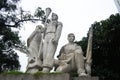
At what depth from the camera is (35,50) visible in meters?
10.4

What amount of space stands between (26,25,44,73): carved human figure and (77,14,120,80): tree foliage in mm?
11669

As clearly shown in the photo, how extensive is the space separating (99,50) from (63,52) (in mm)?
13255

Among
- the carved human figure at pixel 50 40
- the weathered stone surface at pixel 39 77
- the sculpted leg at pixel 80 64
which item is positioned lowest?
the weathered stone surface at pixel 39 77

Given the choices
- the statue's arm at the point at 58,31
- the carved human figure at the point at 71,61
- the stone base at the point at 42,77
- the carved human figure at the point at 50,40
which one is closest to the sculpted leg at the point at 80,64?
the carved human figure at the point at 71,61

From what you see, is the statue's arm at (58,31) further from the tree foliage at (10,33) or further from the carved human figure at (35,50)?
the tree foliage at (10,33)

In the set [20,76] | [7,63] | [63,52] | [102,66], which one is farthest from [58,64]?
[102,66]

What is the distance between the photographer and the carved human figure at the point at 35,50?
33.0 feet

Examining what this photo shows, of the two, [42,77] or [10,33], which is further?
[10,33]

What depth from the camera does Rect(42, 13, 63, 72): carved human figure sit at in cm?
998

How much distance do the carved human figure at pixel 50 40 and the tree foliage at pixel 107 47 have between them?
11.5m

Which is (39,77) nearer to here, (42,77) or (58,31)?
(42,77)

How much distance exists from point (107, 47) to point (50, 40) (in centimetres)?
1344

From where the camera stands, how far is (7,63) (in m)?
19.9

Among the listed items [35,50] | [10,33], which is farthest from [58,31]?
[10,33]
